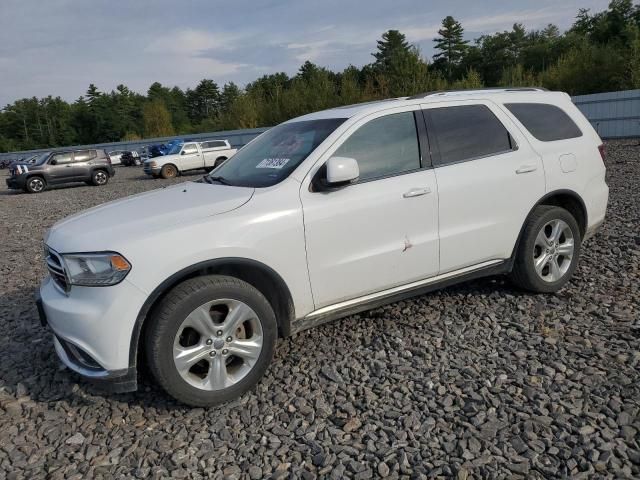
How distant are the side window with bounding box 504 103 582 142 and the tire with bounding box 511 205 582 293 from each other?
2.10 ft

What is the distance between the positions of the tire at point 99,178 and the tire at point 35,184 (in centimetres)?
185

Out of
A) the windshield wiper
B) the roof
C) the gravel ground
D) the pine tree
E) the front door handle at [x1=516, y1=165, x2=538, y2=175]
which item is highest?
the pine tree

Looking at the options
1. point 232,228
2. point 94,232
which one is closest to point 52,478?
point 94,232

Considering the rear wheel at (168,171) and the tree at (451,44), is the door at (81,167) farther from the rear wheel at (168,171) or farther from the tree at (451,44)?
the tree at (451,44)

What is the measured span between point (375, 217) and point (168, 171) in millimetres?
21409

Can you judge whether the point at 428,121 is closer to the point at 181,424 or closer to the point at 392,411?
the point at 392,411

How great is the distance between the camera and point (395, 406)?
306 centimetres

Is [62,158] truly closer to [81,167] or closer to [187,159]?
[81,167]

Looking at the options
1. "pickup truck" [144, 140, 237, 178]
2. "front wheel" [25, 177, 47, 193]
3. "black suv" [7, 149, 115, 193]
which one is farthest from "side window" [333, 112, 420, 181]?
"front wheel" [25, 177, 47, 193]

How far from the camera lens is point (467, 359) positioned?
3.54 m

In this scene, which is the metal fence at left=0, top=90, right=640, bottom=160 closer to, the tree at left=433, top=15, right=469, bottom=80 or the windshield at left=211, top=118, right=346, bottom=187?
the windshield at left=211, top=118, right=346, bottom=187

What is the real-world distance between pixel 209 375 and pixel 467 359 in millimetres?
1731

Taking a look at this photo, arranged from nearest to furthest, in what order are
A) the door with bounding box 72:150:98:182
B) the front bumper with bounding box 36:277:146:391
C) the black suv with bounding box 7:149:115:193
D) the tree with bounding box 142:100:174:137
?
1. the front bumper with bounding box 36:277:146:391
2. the black suv with bounding box 7:149:115:193
3. the door with bounding box 72:150:98:182
4. the tree with bounding box 142:100:174:137

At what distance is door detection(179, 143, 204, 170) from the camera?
24.0 meters
